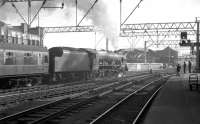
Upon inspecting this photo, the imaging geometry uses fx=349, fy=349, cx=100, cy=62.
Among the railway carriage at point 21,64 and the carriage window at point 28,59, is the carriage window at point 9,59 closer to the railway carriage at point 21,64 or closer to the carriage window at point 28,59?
the railway carriage at point 21,64

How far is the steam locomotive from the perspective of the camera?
23266 millimetres

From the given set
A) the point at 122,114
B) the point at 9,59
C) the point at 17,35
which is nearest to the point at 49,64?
the point at 9,59

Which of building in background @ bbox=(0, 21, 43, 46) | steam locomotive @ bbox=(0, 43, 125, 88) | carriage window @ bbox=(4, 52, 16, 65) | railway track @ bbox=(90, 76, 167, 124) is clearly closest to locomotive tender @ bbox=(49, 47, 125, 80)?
steam locomotive @ bbox=(0, 43, 125, 88)

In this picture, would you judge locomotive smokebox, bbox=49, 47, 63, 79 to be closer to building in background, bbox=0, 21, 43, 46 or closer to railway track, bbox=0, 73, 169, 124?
railway track, bbox=0, 73, 169, 124

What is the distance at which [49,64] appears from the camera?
3028 cm

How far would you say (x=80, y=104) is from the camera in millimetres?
16297

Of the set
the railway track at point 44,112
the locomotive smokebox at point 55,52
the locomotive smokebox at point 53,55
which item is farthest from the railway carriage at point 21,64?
the railway track at point 44,112

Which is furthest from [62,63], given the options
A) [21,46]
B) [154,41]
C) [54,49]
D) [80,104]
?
[154,41]

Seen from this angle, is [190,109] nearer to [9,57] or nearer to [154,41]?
[9,57]

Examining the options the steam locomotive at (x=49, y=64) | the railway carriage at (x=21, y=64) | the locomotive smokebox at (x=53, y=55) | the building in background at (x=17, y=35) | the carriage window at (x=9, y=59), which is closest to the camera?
the railway carriage at (x=21, y=64)

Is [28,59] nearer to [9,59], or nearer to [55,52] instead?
[9,59]

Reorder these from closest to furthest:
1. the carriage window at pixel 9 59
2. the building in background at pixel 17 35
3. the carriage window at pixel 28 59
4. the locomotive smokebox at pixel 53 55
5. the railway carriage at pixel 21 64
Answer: the railway carriage at pixel 21 64, the carriage window at pixel 9 59, the carriage window at pixel 28 59, the locomotive smokebox at pixel 53 55, the building in background at pixel 17 35

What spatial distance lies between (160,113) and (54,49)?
18.4 meters

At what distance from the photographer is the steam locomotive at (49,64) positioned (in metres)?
23.3
